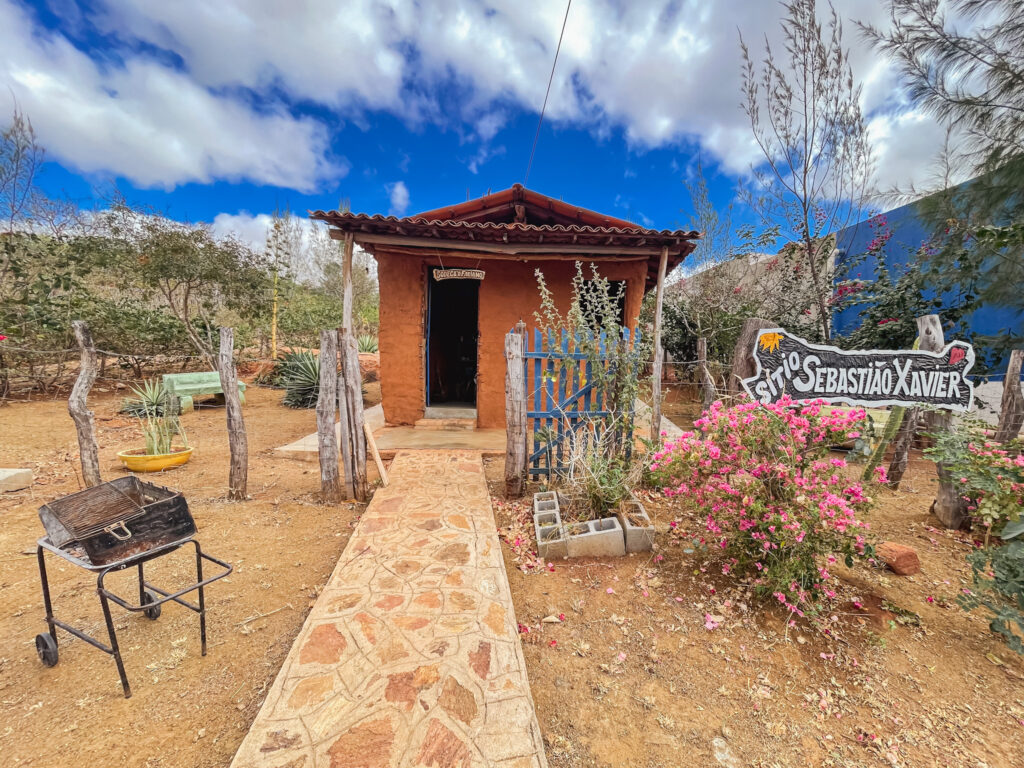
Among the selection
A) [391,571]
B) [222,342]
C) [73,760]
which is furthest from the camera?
[222,342]

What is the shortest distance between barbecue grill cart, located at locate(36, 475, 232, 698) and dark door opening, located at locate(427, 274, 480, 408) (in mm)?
6870

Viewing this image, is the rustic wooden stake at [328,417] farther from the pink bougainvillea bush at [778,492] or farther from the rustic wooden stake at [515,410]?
the pink bougainvillea bush at [778,492]

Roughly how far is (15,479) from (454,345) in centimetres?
725

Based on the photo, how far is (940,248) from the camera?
228 inches

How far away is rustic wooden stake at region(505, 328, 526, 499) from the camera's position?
13.3ft

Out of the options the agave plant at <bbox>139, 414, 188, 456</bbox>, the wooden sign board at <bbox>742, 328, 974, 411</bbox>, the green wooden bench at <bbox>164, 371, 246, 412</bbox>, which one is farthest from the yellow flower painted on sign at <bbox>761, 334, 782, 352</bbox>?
the green wooden bench at <bbox>164, 371, 246, 412</bbox>

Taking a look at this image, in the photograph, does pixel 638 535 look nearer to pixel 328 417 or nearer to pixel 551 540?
pixel 551 540

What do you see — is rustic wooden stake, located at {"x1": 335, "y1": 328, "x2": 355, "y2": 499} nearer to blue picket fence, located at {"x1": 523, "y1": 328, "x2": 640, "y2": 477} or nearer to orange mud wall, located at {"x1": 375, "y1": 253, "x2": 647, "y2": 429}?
blue picket fence, located at {"x1": 523, "y1": 328, "x2": 640, "y2": 477}

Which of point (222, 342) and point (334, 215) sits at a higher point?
point (334, 215)

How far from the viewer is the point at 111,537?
2.08 metres

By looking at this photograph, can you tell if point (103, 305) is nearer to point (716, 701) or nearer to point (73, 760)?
point (73, 760)

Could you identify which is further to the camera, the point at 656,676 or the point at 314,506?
the point at 314,506

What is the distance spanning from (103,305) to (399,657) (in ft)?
38.3

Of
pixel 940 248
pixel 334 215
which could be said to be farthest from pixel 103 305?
pixel 940 248
